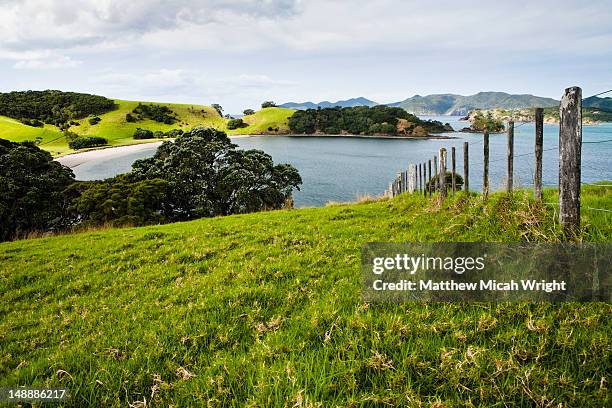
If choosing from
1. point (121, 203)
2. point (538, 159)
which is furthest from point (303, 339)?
point (121, 203)

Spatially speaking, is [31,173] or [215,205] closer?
[31,173]

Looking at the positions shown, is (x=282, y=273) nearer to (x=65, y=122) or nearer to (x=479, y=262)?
(x=479, y=262)

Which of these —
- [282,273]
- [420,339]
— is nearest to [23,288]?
[282,273]

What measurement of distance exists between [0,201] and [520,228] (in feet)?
124

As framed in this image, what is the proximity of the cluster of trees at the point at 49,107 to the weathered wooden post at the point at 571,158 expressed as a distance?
198152 mm

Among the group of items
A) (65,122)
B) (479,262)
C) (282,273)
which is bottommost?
(282,273)

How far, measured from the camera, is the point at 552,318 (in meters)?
4.50

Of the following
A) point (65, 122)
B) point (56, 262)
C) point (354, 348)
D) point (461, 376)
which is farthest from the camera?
point (65, 122)

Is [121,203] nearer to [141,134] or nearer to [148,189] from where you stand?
[148,189]

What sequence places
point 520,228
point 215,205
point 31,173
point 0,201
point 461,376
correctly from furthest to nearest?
point 215,205
point 31,173
point 0,201
point 520,228
point 461,376

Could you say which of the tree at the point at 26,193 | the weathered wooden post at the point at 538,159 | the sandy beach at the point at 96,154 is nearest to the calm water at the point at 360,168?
the sandy beach at the point at 96,154

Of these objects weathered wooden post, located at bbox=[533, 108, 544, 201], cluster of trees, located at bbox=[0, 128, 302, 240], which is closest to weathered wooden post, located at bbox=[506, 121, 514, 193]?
weathered wooden post, located at bbox=[533, 108, 544, 201]

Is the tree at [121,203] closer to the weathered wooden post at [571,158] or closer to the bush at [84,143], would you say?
the weathered wooden post at [571,158]

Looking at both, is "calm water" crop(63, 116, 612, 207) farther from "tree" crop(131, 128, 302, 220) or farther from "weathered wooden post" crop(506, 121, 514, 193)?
"weathered wooden post" crop(506, 121, 514, 193)
